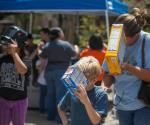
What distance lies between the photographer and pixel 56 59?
8.12 m

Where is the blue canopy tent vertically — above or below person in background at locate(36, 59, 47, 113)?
above

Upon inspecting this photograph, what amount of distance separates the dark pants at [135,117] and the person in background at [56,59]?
13.0 feet

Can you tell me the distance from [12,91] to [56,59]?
3107 mm

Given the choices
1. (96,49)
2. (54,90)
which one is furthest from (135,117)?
(54,90)

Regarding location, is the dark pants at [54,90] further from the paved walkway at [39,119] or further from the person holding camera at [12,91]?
the person holding camera at [12,91]

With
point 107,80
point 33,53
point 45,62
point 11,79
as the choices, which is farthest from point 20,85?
point 33,53

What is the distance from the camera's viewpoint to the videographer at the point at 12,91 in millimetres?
5020

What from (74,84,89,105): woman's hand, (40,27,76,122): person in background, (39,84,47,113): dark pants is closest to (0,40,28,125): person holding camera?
(74,84,89,105): woman's hand

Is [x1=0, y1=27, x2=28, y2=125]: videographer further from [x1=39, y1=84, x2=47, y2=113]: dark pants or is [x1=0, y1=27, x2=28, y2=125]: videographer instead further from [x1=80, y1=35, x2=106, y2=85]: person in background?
[x1=39, y1=84, x2=47, y2=113]: dark pants

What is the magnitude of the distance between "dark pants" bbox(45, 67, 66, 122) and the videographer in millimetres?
3030

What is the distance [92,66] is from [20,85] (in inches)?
→ 61.4

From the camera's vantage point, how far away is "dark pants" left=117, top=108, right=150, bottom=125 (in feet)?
13.0

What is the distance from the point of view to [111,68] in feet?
12.3

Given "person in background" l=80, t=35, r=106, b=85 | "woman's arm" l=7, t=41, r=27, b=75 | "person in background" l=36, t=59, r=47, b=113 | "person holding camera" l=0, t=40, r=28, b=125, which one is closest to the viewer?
"woman's arm" l=7, t=41, r=27, b=75
